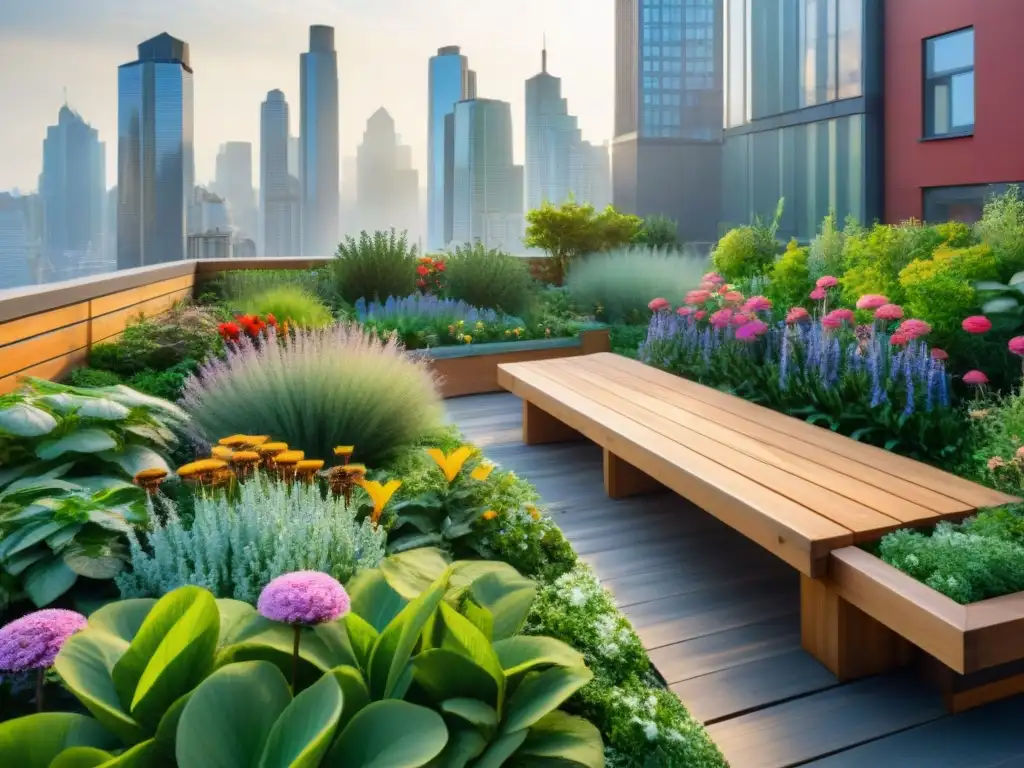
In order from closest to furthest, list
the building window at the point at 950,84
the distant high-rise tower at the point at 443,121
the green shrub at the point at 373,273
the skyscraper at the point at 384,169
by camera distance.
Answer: the green shrub at the point at 373,273 < the building window at the point at 950,84 < the distant high-rise tower at the point at 443,121 < the skyscraper at the point at 384,169

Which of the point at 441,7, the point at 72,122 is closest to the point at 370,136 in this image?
the point at 72,122

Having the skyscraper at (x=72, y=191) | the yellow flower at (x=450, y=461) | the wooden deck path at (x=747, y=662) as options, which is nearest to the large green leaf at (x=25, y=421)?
the yellow flower at (x=450, y=461)

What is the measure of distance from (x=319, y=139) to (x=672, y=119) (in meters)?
38.6

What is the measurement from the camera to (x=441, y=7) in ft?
35.6

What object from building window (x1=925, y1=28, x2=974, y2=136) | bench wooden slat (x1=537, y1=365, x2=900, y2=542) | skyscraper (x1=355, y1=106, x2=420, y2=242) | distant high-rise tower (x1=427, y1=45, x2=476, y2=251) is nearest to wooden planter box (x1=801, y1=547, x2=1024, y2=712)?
bench wooden slat (x1=537, y1=365, x2=900, y2=542)

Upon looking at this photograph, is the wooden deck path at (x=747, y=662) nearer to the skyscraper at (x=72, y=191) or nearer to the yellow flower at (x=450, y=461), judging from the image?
the yellow flower at (x=450, y=461)

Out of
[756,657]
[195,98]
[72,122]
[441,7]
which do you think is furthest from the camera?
[72,122]

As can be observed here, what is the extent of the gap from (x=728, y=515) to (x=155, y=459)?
1.76 metres

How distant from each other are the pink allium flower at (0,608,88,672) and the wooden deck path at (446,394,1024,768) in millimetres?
1441

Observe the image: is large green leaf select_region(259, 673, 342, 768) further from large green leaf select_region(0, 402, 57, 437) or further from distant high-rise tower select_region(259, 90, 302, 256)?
distant high-rise tower select_region(259, 90, 302, 256)

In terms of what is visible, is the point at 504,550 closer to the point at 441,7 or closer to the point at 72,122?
the point at 441,7

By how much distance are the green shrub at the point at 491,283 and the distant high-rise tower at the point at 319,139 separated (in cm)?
3016

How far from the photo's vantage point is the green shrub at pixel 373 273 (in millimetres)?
7527

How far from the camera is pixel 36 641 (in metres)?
1.43
